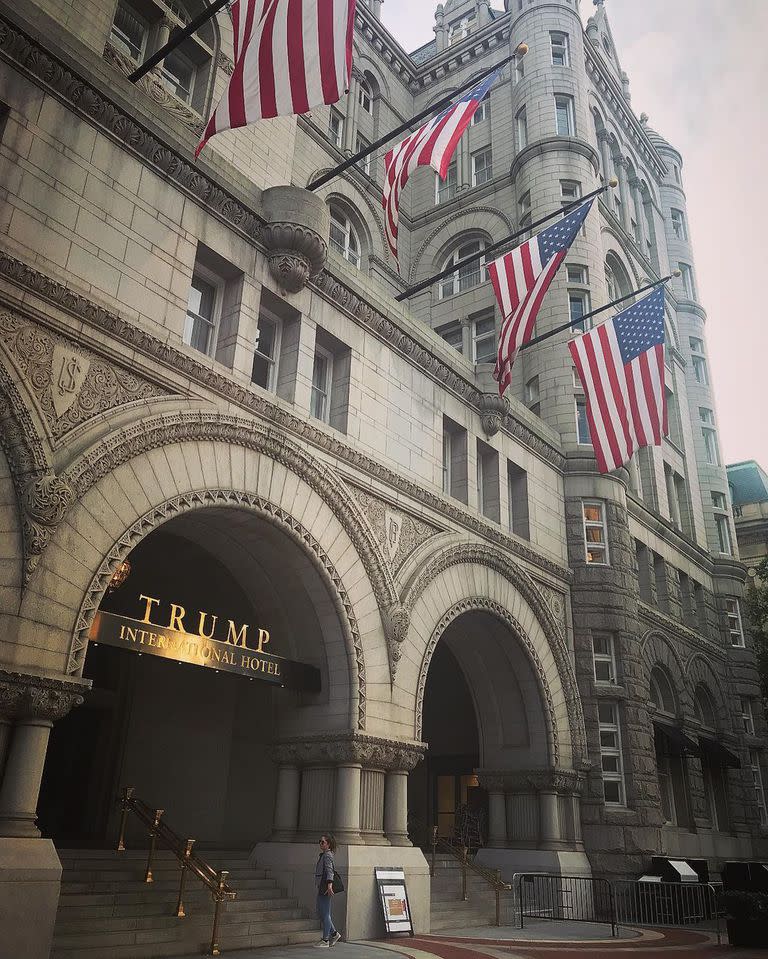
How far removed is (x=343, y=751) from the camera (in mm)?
13859

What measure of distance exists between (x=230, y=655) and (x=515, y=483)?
39.3ft

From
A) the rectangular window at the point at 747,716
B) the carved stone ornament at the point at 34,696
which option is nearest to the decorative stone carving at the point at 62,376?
the carved stone ornament at the point at 34,696

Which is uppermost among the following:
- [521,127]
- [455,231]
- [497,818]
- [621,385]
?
[521,127]

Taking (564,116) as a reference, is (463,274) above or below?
below

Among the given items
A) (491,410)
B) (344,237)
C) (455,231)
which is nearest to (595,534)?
(491,410)

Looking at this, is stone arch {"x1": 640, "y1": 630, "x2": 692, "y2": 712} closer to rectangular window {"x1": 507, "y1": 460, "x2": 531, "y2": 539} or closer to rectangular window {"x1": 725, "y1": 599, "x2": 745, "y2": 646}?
rectangular window {"x1": 507, "y1": 460, "x2": 531, "y2": 539}

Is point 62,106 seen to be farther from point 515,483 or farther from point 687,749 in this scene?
point 687,749

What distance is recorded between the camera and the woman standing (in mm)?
11938

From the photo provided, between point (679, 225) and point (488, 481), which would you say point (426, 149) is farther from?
point (679, 225)

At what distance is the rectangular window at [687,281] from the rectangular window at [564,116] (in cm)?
1480

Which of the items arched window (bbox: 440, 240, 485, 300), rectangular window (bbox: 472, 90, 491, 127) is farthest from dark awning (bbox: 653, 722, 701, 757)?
rectangular window (bbox: 472, 90, 491, 127)

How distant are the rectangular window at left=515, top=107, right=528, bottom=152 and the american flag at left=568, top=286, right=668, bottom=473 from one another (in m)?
16.1

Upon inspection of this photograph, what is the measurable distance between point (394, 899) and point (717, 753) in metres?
18.9

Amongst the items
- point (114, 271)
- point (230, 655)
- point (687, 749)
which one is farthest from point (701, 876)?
point (114, 271)
